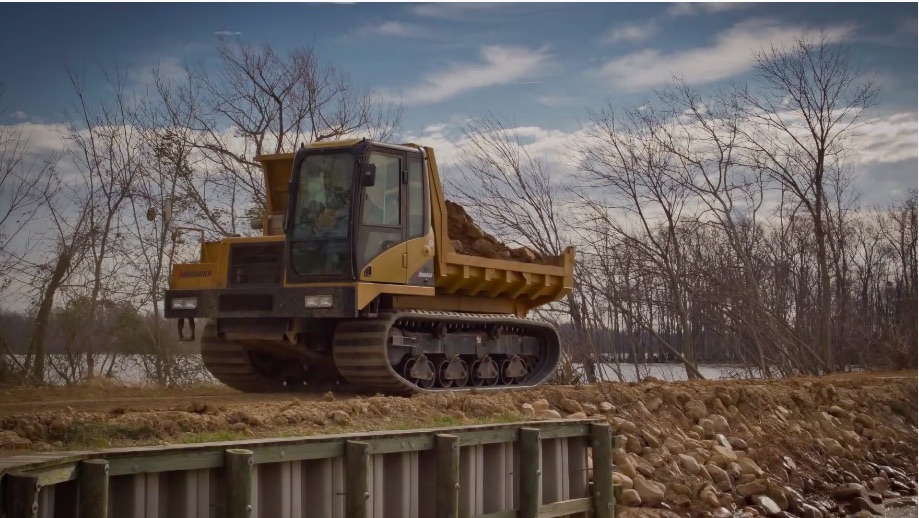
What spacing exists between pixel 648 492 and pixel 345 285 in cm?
400

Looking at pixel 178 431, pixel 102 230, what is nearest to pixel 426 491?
pixel 178 431

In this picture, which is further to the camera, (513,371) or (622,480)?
(513,371)

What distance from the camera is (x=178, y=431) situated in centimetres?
963

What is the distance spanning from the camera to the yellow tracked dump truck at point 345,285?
13047 mm

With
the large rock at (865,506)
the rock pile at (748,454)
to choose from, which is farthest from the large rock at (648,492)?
the large rock at (865,506)

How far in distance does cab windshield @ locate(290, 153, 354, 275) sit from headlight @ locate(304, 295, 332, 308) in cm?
33

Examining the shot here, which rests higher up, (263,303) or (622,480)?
(263,303)

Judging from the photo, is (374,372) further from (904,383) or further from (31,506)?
(904,383)

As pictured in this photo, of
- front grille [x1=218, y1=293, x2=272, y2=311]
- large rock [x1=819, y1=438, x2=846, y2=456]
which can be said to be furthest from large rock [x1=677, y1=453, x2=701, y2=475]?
front grille [x1=218, y1=293, x2=272, y2=311]

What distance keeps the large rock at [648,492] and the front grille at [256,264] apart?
4676 millimetres

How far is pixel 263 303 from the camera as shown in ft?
43.5

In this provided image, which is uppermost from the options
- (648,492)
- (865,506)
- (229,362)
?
(229,362)

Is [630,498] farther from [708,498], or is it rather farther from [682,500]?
[708,498]

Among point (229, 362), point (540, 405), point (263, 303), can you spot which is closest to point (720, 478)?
point (540, 405)
